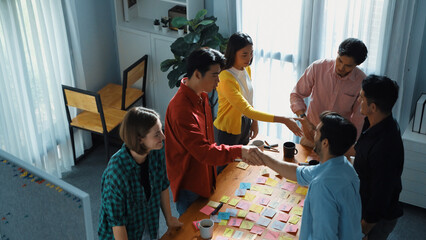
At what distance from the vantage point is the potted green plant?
179 inches

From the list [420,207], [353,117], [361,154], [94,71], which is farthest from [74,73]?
[420,207]

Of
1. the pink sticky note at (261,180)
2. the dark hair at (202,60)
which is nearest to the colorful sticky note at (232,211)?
the pink sticky note at (261,180)

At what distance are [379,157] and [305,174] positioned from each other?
40 cm

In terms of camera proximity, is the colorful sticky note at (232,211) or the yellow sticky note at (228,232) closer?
the yellow sticky note at (228,232)

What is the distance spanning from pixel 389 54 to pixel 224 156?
7.03 ft

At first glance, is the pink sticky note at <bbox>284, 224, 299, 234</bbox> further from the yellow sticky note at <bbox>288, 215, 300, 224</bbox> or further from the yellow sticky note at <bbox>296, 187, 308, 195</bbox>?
the yellow sticky note at <bbox>296, 187, 308, 195</bbox>

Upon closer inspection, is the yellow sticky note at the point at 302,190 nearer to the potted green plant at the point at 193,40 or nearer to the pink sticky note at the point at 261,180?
the pink sticky note at the point at 261,180

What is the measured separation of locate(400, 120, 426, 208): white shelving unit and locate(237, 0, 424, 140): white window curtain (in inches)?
12.8

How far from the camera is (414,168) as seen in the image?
4047 millimetres

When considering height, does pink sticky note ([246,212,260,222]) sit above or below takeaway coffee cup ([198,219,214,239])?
below

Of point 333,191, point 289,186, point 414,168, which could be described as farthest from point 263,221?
point 414,168

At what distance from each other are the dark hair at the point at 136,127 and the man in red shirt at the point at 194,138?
333mm

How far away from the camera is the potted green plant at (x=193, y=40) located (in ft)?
15.0

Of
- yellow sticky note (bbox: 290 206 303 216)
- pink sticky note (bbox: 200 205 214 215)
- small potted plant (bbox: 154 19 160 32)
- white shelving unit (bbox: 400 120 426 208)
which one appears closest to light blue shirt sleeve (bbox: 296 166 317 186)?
yellow sticky note (bbox: 290 206 303 216)
